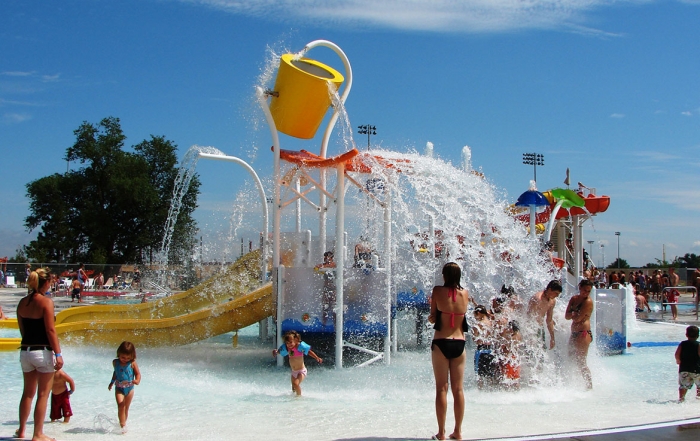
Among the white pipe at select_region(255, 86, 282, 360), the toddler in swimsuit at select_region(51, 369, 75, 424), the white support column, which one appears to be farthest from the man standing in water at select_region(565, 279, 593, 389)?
the white support column

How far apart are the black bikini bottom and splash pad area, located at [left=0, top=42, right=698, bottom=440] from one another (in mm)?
710

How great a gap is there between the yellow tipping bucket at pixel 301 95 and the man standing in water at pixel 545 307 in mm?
4411

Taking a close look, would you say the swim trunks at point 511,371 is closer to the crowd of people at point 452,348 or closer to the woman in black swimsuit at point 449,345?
the crowd of people at point 452,348

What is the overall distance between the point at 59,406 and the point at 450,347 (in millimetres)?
3646

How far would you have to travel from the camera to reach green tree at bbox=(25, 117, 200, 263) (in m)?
41.0

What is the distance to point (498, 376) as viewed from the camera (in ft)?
24.0

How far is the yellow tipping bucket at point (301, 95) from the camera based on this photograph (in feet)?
31.1

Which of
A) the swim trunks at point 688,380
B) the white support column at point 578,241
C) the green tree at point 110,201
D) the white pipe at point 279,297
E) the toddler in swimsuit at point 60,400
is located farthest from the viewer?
Result: the green tree at point 110,201

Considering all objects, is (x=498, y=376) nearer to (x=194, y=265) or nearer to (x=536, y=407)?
(x=536, y=407)

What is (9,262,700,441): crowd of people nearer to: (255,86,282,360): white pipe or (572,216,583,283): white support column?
(255,86,282,360): white pipe

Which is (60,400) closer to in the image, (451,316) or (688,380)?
(451,316)

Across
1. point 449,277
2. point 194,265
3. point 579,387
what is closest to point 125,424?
point 449,277

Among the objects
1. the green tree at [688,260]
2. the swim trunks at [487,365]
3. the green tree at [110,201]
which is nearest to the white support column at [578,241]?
the swim trunks at [487,365]

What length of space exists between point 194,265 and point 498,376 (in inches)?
909
